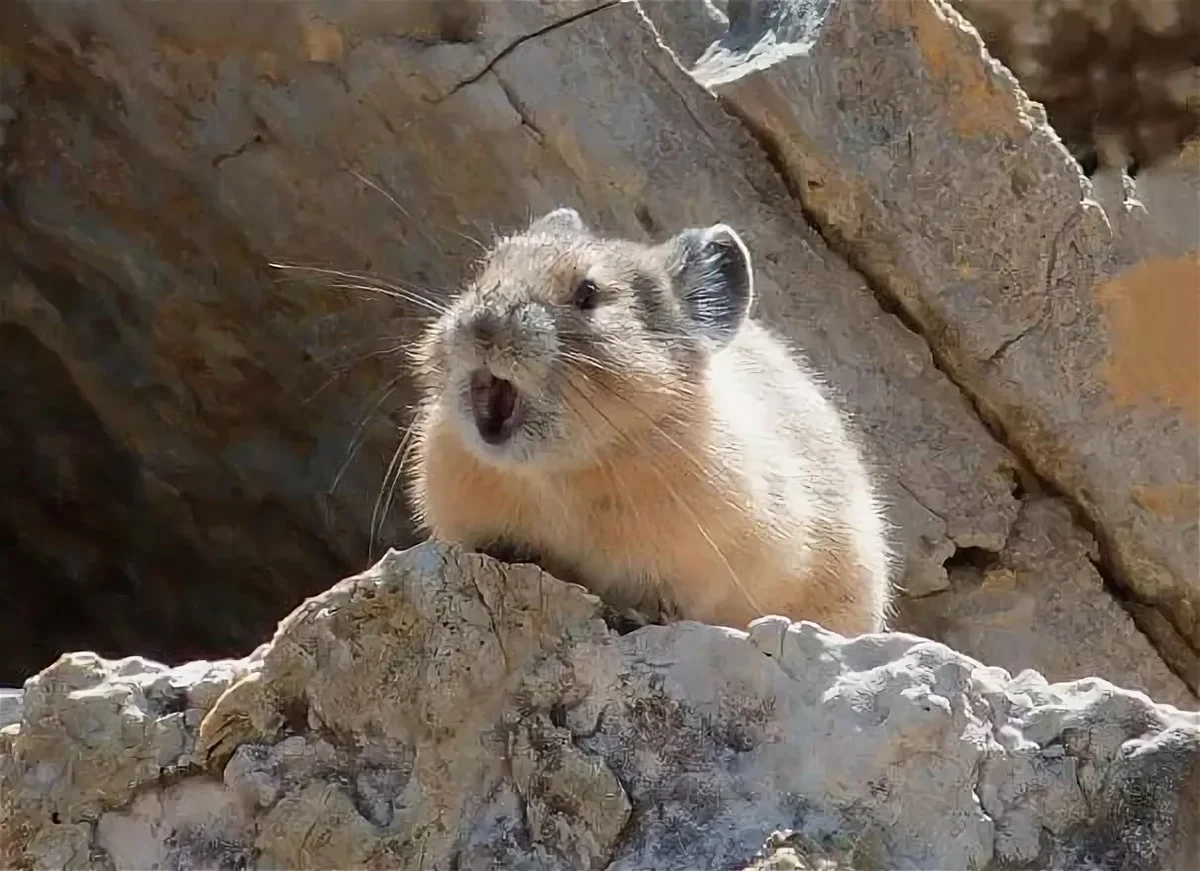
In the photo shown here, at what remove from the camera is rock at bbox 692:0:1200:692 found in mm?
5590

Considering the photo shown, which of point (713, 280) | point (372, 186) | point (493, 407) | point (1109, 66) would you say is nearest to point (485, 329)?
point (493, 407)

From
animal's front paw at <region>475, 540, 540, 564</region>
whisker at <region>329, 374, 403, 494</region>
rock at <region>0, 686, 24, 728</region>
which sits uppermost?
animal's front paw at <region>475, 540, 540, 564</region>

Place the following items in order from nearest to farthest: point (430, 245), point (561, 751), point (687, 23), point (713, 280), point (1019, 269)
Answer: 1. point (561, 751)
2. point (713, 280)
3. point (1019, 269)
4. point (430, 245)
5. point (687, 23)

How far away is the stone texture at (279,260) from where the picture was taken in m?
5.74

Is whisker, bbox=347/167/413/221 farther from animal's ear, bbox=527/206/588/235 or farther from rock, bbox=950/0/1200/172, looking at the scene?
rock, bbox=950/0/1200/172

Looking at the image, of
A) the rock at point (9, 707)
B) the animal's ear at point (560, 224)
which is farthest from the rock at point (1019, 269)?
the rock at point (9, 707)

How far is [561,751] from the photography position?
124 inches

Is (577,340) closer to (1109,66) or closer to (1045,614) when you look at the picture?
(1045,614)

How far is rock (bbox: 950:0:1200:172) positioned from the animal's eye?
4.37 meters

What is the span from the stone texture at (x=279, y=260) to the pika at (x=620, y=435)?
3.98 ft

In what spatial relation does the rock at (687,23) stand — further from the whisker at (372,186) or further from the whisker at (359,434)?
the whisker at (359,434)

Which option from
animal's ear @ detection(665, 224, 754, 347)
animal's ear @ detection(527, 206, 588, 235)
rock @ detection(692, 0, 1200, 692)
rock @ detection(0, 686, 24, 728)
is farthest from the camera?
rock @ detection(692, 0, 1200, 692)

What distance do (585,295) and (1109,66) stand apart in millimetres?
4936

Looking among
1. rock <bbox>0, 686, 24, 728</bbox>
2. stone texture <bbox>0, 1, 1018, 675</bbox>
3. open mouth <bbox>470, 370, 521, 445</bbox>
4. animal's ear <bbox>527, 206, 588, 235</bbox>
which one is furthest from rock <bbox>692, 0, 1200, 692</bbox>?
rock <bbox>0, 686, 24, 728</bbox>
